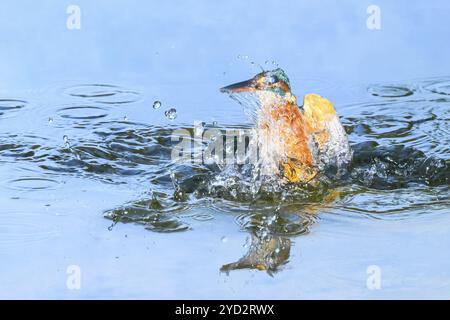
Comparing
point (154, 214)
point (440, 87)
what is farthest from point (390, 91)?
point (154, 214)

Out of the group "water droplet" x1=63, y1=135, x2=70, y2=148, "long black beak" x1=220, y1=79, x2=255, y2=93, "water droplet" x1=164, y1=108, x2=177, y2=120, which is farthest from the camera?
"water droplet" x1=164, y1=108, x2=177, y2=120

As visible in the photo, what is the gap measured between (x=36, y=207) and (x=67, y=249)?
732 millimetres

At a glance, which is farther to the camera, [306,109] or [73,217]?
[306,109]

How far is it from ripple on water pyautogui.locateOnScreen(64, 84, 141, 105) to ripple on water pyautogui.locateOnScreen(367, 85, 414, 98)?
168 cm

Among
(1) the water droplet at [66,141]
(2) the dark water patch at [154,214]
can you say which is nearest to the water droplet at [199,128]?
(1) the water droplet at [66,141]

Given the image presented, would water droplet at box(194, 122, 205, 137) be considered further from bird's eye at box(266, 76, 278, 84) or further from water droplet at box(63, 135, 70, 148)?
bird's eye at box(266, 76, 278, 84)

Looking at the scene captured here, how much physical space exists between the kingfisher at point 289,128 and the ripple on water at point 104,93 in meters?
1.32

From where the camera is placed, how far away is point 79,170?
6281 mm

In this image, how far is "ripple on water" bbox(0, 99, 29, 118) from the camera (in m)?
7.30

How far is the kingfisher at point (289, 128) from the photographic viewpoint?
20.3 ft

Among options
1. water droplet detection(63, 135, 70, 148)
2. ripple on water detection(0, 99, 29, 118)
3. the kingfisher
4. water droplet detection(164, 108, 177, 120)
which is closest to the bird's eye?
the kingfisher

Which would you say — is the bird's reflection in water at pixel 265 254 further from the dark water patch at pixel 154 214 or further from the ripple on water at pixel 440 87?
the ripple on water at pixel 440 87
